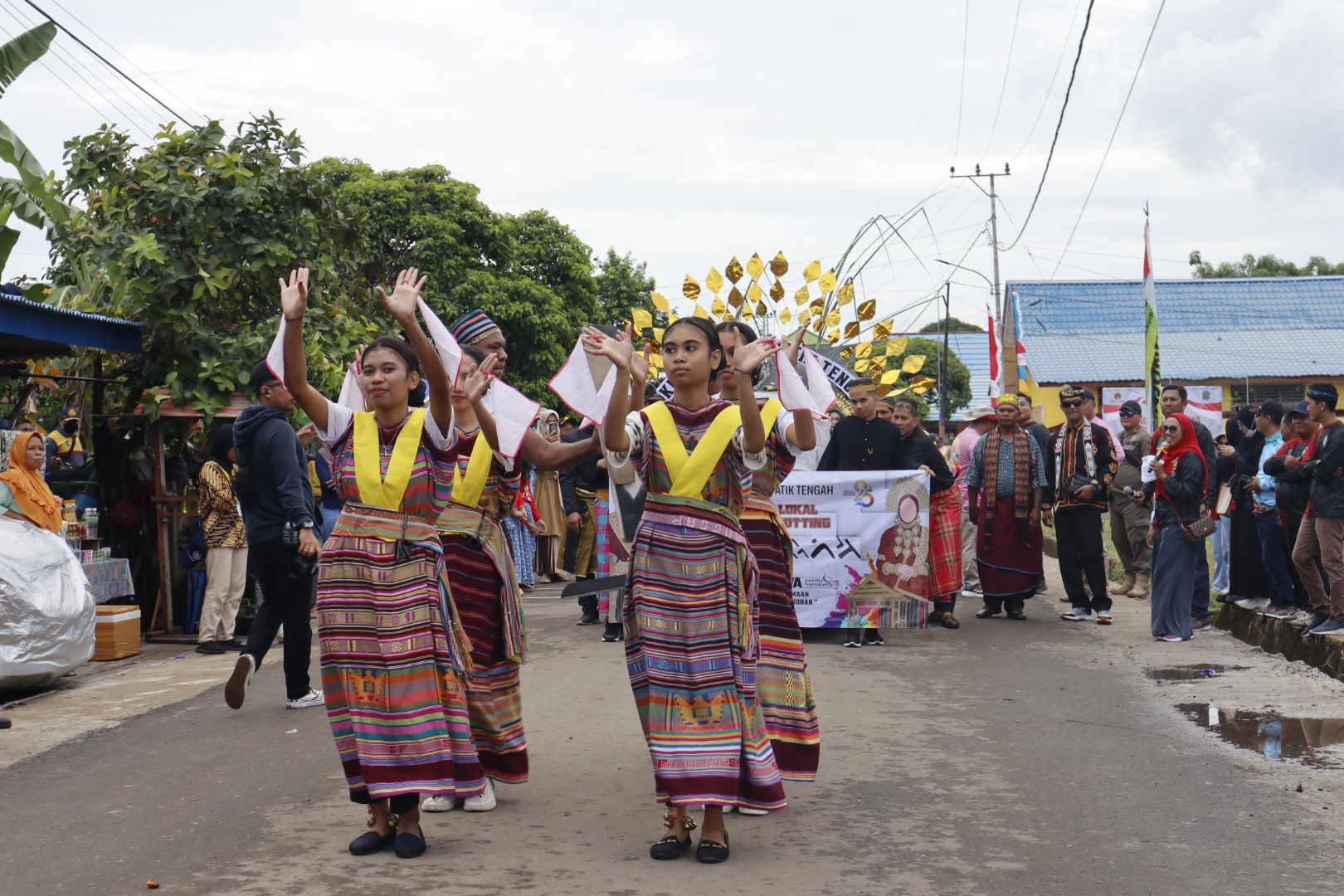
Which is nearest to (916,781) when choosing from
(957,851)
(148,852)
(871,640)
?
(957,851)

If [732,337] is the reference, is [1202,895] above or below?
below

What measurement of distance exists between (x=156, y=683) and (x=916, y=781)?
518 centimetres

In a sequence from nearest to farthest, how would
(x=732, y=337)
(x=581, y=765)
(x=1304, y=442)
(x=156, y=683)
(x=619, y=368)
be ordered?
(x=619, y=368) → (x=732, y=337) → (x=581, y=765) → (x=156, y=683) → (x=1304, y=442)

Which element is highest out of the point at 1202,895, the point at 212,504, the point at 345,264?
the point at 345,264

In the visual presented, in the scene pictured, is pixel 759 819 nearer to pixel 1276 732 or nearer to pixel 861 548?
pixel 1276 732

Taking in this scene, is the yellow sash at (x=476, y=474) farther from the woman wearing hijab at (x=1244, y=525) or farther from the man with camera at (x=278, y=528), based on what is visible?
the woman wearing hijab at (x=1244, y=525)

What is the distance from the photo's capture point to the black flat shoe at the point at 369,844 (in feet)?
14.6

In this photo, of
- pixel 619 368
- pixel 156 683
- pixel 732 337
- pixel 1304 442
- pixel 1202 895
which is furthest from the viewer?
pixel 1304 442

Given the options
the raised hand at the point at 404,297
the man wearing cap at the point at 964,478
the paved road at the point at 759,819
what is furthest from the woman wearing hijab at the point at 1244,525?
the raised hand at the point at 404,297

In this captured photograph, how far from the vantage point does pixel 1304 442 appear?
942 cm

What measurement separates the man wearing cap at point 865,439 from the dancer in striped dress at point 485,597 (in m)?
5.58

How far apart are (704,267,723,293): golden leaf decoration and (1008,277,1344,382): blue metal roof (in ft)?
81.8

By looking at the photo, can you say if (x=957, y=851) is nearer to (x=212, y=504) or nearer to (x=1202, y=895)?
(x=1202, y=895)

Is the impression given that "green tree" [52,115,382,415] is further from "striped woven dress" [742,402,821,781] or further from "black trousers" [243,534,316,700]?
"striped woven dress" [742,402,821,781]
